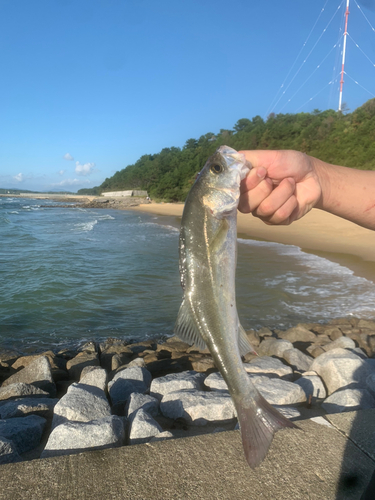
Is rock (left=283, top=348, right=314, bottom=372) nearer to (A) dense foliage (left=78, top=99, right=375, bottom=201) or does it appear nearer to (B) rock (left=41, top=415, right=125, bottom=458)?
(B) rock (left=41, top=415, right=125, bottom=458)

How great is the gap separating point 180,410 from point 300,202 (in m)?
Answer: 2.53

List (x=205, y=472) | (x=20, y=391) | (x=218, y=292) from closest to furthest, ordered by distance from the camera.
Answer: (x=218, y=292) → (x=205, y=472) → (x=20, y=391)

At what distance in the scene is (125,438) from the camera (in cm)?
342

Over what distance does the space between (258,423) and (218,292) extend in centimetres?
83

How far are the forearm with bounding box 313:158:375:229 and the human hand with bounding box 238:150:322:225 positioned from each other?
0.17 m

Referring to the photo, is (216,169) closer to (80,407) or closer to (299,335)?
(80,407)

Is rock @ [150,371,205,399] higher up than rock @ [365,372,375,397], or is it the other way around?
rock @ [365,372,375,397]

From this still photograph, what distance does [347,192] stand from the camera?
10.5 ft

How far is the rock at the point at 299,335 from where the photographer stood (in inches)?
271

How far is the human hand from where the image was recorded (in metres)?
2.62

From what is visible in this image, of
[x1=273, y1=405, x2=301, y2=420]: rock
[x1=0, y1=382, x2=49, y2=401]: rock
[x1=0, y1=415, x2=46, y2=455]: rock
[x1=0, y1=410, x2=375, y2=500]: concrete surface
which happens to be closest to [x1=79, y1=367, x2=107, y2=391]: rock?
[x1=0, y1=382, x2=49, y2=401]: rock

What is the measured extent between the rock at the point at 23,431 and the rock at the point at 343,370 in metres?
3.45

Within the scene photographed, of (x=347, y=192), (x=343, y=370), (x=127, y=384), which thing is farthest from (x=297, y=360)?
(x=347, y=192)

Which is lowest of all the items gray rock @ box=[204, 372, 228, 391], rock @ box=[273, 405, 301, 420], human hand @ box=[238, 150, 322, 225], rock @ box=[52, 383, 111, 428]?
rock @ box=[52, 383, 111, 428]
